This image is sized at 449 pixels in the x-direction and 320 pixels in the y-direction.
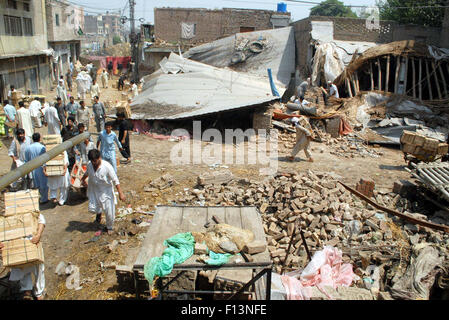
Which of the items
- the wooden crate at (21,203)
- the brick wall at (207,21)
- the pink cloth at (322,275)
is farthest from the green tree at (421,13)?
the wooden crate at (21,203)

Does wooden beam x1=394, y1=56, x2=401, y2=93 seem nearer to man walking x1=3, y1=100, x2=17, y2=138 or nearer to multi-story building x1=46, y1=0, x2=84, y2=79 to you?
man walking x1=3, y1=100, x2=17, y2=138

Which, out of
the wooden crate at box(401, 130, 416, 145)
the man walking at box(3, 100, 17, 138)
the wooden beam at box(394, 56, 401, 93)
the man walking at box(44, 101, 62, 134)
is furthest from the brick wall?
the man walking at box(44, 101, 62, 134)

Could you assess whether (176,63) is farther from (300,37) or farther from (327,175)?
(327,175)

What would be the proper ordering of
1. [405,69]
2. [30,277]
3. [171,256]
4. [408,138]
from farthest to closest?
1. [405,69]
2. [408,138]
3. [30,277]
4. [171,256]

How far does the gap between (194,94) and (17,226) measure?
8.94m

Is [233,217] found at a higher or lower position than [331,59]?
lower

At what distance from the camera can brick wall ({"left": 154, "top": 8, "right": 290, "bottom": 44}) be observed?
25547 millimetres

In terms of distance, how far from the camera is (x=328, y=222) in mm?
5895

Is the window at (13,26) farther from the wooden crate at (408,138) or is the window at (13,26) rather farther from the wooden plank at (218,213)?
the wooden crate at (408,138)

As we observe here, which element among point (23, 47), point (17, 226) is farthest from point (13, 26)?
point (17, 226)

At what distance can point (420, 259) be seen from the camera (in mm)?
4980

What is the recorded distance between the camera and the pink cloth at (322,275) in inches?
171

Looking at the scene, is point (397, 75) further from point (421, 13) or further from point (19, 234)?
point (19, 234)
